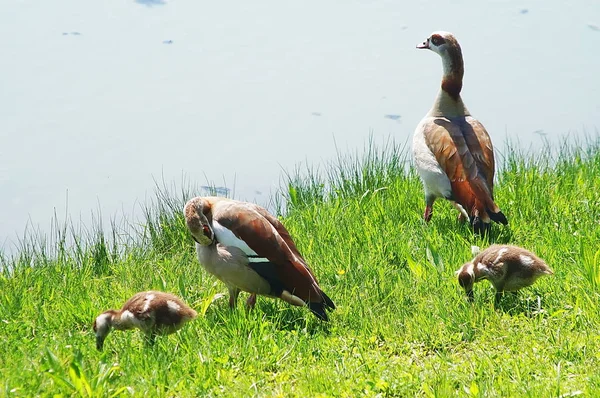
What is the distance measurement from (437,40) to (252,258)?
13.9 feet

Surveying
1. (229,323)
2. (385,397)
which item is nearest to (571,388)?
(385,397)

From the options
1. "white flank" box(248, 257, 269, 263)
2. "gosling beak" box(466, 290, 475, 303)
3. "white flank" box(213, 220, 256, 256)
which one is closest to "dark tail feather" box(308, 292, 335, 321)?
"white flank" box(248, 257, 269, 263)

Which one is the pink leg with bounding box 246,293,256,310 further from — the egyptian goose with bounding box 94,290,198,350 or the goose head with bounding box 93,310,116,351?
the goose head with bounding box 93,310,116,351

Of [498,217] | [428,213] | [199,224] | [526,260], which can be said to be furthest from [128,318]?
[428,213]

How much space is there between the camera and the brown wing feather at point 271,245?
21.4 feet

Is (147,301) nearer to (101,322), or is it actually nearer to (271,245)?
(101,322)

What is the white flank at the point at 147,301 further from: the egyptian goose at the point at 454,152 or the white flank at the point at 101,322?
the egyptian goose at the point at 454,152

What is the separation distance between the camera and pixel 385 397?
5.40m

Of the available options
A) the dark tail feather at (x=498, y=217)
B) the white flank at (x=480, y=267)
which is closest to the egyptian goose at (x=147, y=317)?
the white flank at (x=480, y=267)

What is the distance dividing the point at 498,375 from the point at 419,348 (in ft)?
2.61

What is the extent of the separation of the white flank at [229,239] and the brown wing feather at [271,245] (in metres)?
0.03

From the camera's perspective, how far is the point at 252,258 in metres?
6.61

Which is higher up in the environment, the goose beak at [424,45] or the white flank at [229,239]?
the goose beak at [424,45]

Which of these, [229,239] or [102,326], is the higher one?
[229,239]
